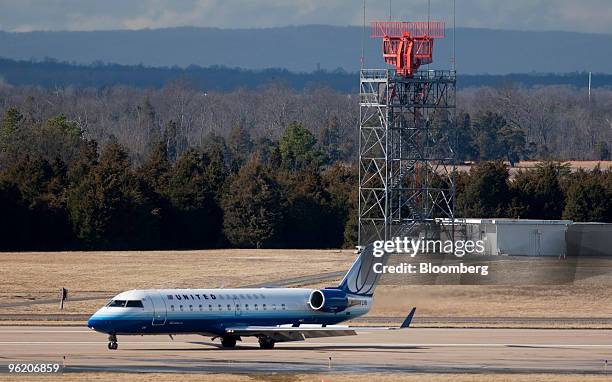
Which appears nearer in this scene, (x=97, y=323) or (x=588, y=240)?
(x=97, y=323)

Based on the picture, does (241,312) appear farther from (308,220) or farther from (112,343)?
(308,220)

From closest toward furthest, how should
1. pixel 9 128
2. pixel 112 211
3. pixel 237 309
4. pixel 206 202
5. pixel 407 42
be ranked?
1. pixel 237 309
2. pixel 407 42
3. pixel 112 211
4. pixel 206 202
5. pixel 9 128

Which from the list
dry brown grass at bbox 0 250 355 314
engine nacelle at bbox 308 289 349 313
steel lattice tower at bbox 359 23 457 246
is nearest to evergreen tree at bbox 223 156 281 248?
dry brown grass at bbox 0 250 355 314

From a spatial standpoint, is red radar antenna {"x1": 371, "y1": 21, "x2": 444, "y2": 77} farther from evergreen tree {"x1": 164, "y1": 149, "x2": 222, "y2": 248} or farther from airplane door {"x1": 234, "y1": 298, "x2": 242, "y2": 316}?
airplane door {"x1": 234, "y1": 298, "x2": 242, "y2": 316}

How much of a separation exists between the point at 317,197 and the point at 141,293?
280 ft

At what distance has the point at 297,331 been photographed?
56.8 metres

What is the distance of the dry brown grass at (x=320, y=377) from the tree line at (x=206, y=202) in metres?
81.5

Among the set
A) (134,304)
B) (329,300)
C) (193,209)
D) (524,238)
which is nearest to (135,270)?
(524,238)

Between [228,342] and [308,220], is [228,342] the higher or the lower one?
the higher one

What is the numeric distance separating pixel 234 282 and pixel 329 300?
35.1 meters

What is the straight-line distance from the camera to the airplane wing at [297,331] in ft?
185

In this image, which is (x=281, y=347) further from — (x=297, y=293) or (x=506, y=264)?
(x=506, y=264)

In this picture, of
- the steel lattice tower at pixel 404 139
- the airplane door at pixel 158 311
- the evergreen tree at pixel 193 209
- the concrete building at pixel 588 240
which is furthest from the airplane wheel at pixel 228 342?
the evergreen tree at pixel 193 209

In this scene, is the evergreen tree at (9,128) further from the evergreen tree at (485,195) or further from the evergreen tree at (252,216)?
the evergreen tree at (485,195)
